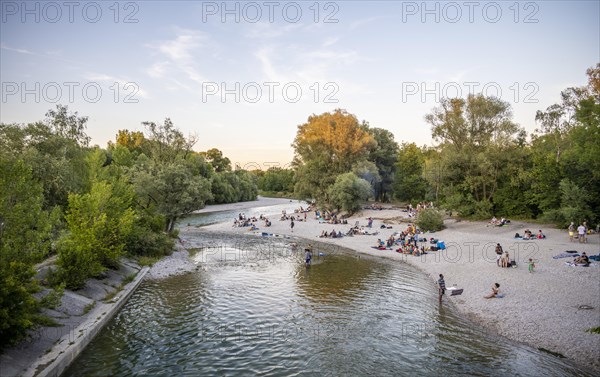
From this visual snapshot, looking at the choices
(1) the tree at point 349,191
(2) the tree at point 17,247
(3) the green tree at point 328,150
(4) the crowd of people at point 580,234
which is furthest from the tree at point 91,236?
(3) the green tree at point 328,150

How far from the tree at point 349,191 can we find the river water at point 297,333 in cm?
3649

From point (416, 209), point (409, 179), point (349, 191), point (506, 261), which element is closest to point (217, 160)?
point (409, 179)

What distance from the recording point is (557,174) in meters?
45.1

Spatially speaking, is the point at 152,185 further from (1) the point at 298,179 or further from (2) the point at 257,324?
(1) the point at 298,179

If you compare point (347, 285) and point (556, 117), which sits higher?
point (556, 117)

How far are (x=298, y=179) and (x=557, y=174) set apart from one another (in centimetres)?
4549

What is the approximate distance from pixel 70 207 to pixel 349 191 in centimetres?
4769

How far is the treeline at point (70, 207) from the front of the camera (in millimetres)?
13641

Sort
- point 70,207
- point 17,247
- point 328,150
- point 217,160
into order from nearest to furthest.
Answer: point 17,247 < point 70,207 < point 328,150 < point 217,160

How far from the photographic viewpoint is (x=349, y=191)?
6638 cm

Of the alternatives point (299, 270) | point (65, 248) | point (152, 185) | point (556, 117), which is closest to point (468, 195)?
point (556, 117)

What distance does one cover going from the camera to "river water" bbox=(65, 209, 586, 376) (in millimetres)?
14922

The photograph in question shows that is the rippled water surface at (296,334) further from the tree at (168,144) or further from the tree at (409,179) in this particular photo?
the tree at (409,179)

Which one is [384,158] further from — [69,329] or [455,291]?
[69,329]
